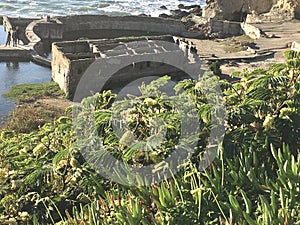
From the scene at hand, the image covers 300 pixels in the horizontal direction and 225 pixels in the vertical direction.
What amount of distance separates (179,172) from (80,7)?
5601 cm

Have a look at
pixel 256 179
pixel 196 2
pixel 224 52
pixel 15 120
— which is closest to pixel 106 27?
Result: pixel 224 52

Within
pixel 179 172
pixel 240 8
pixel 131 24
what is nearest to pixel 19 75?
pixel 131 24

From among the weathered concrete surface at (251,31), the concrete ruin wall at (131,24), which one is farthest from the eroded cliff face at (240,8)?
the weathered concrete surface at (251,31)

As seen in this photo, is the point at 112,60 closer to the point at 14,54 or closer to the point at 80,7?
the point at 14,54

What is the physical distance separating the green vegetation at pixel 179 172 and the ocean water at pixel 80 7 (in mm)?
47460

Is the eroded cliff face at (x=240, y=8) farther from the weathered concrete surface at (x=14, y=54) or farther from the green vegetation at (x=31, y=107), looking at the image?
the green vegetation at (x=31, y=107)

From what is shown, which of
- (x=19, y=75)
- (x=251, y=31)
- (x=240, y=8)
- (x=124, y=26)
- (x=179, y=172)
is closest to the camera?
(x=179, y=172)

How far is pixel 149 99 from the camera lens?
217 inches

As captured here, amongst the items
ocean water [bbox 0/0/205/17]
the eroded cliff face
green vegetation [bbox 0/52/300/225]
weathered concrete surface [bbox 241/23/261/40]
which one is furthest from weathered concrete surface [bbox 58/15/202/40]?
green vegetation [bbox 0/52/300/225]

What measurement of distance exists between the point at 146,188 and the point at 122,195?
1.11 feet

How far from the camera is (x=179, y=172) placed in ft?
16.1

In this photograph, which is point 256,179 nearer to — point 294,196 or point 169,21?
point 294,196

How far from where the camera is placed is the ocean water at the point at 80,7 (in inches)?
2080

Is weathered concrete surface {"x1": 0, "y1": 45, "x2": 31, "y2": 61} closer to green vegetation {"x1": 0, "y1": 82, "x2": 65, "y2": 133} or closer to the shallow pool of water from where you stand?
the shallow pool of water
